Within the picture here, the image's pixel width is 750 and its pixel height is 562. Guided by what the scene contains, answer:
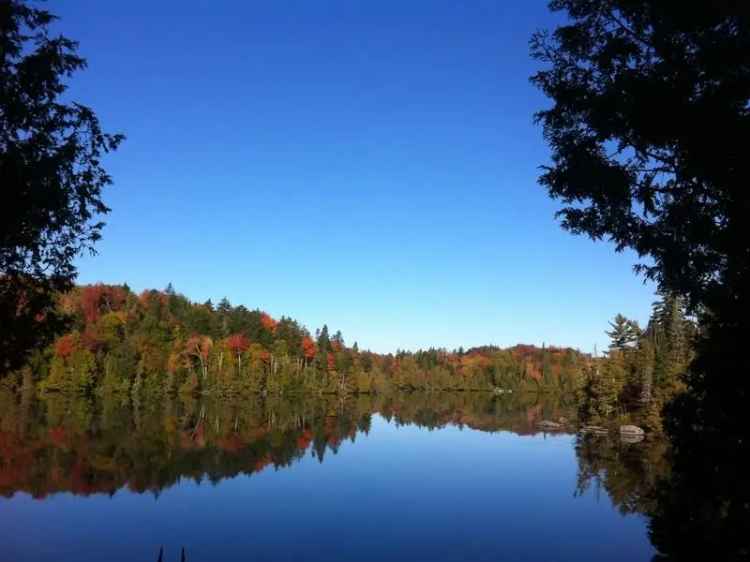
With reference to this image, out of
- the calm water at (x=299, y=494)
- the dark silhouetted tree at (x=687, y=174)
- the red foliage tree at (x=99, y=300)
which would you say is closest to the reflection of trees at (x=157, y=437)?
the calm water at (x=299, y=494)

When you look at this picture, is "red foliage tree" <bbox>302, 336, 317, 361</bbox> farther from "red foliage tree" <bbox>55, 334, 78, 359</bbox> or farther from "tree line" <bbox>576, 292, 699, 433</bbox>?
"tree line" <bbox>576, 292, 699, 433</bbox>

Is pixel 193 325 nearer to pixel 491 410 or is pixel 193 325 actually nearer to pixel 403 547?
pixel 491 410

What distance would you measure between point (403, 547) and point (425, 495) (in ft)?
37.8

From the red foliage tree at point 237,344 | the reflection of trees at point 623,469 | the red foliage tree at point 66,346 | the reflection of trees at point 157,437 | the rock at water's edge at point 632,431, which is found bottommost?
the reflection of trees at point 157,437

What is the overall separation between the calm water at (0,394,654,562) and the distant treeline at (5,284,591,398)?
26.8 meters

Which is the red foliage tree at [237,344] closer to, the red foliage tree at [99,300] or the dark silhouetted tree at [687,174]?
the red foliage tree at [99,300]

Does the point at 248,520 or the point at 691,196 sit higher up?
the point at 691,196

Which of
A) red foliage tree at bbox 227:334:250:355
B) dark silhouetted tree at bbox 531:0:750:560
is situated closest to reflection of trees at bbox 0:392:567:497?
red foliage tree at bbox 227:334:250:355

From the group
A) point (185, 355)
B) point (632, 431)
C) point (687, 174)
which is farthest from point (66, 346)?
point (687, 174)

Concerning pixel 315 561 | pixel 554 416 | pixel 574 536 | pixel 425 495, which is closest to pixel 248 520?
pixel 315 561

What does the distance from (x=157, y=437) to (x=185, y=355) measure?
59.7m

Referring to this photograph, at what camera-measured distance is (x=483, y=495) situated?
3597cm

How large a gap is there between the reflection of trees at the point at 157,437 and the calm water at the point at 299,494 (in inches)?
8.5

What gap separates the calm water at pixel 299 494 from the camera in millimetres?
23625
